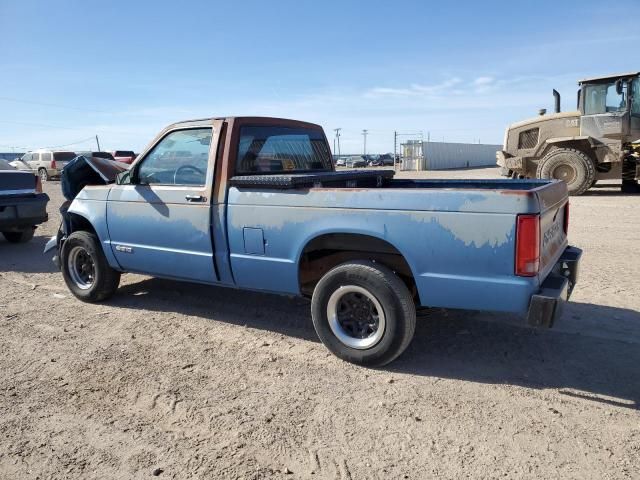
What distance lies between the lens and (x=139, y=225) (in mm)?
4785

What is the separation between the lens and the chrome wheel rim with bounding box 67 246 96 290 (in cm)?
546

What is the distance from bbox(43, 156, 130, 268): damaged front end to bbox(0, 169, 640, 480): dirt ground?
911mm

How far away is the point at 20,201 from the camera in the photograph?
834 cm

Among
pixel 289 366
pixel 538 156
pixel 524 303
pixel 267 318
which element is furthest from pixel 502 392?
pixel 538 156

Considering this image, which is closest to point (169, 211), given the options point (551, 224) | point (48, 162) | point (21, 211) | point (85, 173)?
point (85, 173)

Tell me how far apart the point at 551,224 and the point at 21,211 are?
8.24 m

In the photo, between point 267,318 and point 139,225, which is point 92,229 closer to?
point 139,225

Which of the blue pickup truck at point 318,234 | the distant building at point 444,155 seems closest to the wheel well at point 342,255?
the blue pickup truck at point 318,234

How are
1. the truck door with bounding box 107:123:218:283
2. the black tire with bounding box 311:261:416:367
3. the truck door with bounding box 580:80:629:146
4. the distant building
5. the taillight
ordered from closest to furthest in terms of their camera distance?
the taillight
the black tire with bounding box 311:261:416:367
the truck door with bounding box 107:123:218:283
the truck door with bounding box 580:80:629:146
the distant building

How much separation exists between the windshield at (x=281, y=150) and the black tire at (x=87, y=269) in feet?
6.68

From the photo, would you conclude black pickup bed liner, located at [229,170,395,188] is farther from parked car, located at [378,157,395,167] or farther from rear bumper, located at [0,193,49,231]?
parked car, located at [378,157,395,167]

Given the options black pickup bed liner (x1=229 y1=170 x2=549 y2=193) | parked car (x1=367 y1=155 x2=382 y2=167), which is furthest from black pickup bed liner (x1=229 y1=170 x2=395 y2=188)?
parked car (x1=367 y1=155 x2=382 y2=167)

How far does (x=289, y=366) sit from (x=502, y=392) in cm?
153

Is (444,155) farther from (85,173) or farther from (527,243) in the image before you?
(527,243)
